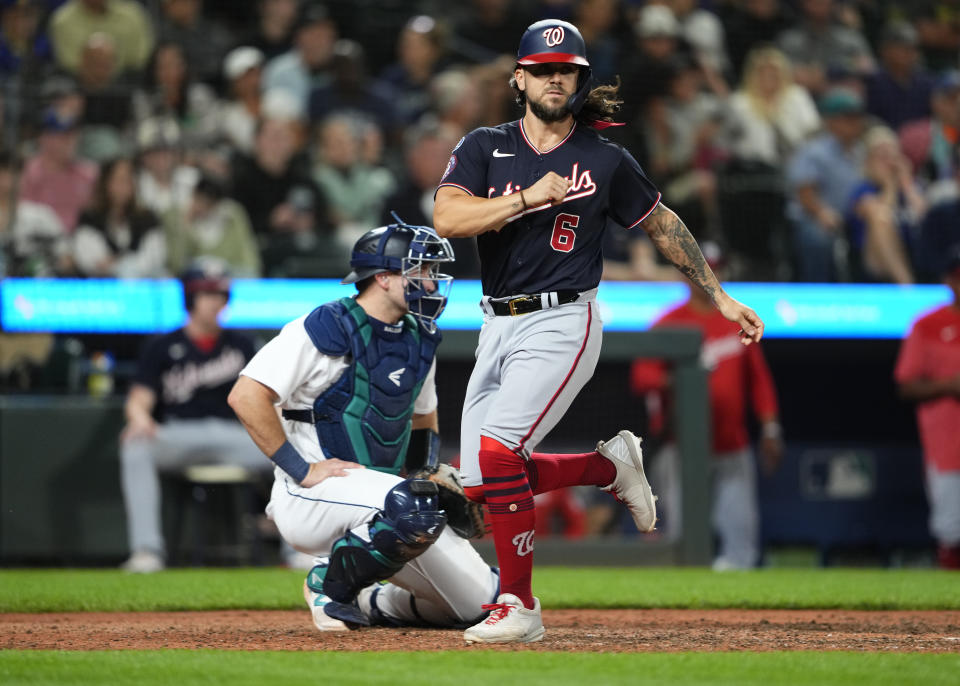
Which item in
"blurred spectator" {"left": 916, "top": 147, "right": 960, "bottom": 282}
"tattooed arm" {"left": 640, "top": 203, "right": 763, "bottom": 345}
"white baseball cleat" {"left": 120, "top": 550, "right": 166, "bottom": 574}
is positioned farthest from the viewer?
"blurred spectator" {"left": 916, "top": 147, "right": 960, "bottom": 282}

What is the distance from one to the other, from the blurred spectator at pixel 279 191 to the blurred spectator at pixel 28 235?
4.55 feet

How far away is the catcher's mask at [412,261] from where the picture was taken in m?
4.25

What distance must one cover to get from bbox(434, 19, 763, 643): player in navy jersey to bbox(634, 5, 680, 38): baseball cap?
7211mm

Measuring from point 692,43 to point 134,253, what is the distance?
5.27 meters

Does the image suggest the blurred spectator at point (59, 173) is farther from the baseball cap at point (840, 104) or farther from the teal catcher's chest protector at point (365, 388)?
the baseball cap at point (840, 104)

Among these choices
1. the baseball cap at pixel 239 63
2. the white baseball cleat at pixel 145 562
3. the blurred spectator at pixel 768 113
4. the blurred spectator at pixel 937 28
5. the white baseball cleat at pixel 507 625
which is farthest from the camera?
the blurred spectator at pixel 937 28

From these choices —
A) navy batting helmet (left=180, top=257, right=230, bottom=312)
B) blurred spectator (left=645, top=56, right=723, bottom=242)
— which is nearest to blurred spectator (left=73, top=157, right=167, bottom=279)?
navy batting helmet (left=180, top=257, right=230, bottom=312)

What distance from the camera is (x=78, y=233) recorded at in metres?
8.56

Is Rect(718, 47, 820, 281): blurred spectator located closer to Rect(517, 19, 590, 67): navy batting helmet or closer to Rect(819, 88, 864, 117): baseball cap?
Rect(819, 88, 864, 117): baseball cap

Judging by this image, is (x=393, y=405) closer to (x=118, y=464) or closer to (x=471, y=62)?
(x=118, y=464)

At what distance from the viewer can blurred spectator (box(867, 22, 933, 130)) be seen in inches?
443

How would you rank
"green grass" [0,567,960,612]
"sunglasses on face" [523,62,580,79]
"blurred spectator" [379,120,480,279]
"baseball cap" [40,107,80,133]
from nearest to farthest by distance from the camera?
"sunglasses on face" [523,62,580,79] < "green grass" [0,567,960,612] < "baseball cap" [40,107,80,133] < "blurred spectator" [379,120,480,279]

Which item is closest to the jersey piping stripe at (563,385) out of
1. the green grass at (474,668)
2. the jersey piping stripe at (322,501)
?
the jersey piping stripe at (322,501)

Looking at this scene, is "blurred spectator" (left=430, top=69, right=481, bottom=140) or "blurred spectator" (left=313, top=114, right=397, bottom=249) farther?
"blurred spectator" (left=430, top=69, right=481, bottom=140)
